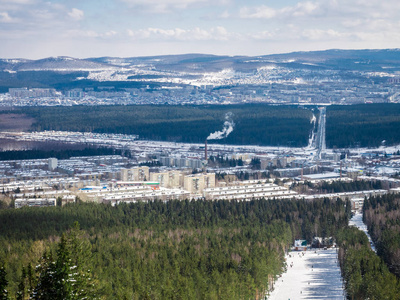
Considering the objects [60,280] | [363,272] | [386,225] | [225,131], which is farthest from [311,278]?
[225,131]

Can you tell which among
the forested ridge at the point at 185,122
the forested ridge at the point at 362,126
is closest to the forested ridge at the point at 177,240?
the forested ridge at the point at 362,126

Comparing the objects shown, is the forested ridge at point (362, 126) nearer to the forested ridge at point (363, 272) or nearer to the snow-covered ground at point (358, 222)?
the snow-covered ground at point (358, 222)

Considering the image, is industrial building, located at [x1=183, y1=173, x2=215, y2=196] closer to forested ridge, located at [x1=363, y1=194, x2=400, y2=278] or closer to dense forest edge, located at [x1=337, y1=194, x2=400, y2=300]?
forested ridge, located at [x1=363, y1=194, x2=400, y2=278]

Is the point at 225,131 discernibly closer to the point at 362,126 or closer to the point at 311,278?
the point at 362,126

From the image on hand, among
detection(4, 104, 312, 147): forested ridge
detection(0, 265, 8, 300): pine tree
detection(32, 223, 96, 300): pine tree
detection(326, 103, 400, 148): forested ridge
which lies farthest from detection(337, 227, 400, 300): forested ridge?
detection(4, 104, 312, 147): forested ridge

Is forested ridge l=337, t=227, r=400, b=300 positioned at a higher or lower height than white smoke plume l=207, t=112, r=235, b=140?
higher
